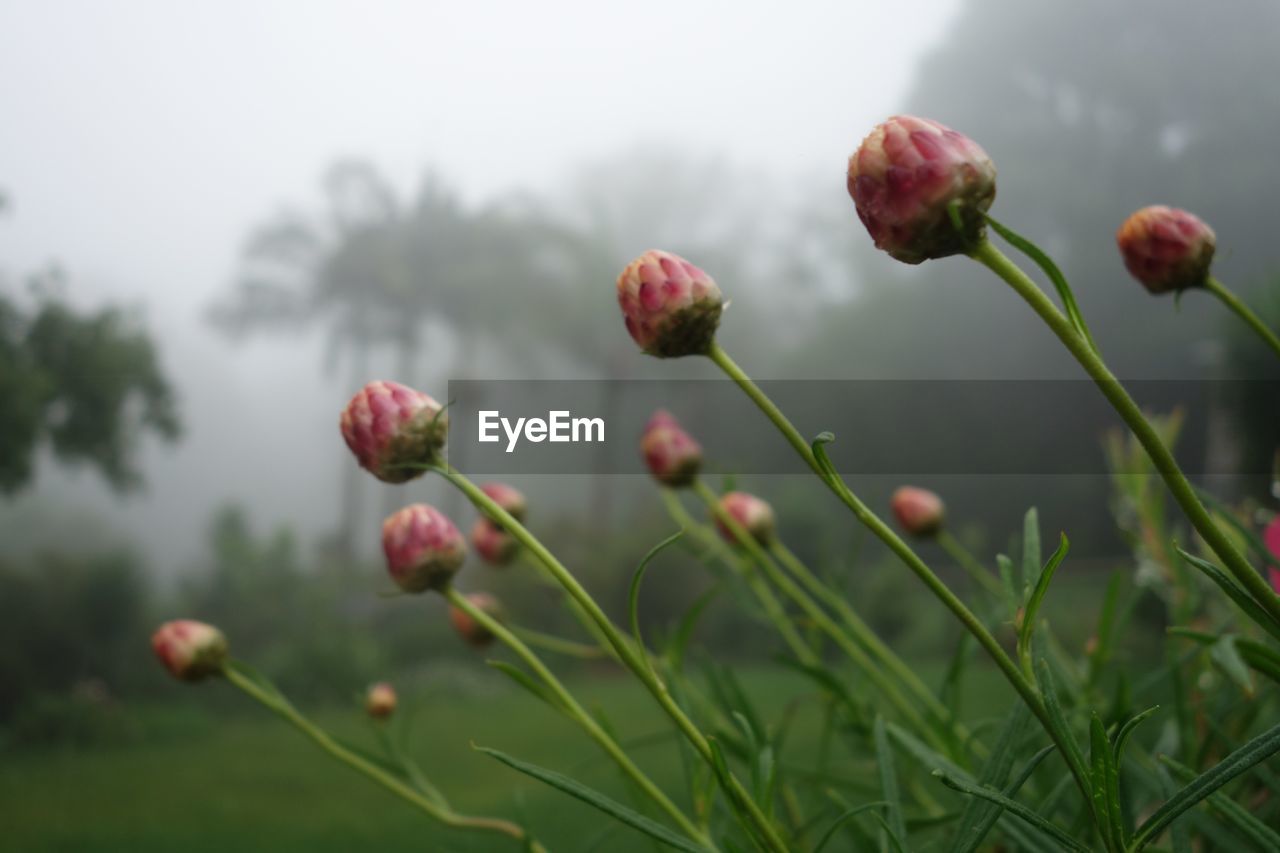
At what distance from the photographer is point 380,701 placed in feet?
1.12

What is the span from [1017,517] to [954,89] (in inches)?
130

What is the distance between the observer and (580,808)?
53.8 inches

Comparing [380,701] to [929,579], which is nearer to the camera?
[929,579]

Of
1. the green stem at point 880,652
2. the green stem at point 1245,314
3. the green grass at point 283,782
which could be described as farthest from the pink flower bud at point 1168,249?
the green grass at point 283,782

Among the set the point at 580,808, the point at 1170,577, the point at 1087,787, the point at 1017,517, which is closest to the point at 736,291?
the point at 1017,517

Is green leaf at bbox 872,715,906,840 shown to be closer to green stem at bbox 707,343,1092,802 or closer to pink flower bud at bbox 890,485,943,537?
green stem at bbox 707,343,1092,802

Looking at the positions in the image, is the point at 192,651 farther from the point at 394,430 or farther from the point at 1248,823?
the point at 1248,823

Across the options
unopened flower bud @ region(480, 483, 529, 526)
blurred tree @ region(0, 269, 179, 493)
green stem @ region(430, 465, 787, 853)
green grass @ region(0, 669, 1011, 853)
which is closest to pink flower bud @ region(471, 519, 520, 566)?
unopened flower bud @ region(480, 483, 529, 526)

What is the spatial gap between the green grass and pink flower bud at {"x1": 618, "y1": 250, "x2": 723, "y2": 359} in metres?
1.33

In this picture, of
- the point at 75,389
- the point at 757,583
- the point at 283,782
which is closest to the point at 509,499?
the point at 757,583

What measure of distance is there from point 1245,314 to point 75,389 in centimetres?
286

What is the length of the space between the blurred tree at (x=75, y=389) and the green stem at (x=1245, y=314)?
8.69 feet

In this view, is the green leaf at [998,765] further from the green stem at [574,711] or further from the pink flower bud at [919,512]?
the pink flower bud at [919,512]

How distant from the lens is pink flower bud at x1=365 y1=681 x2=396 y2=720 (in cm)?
34
